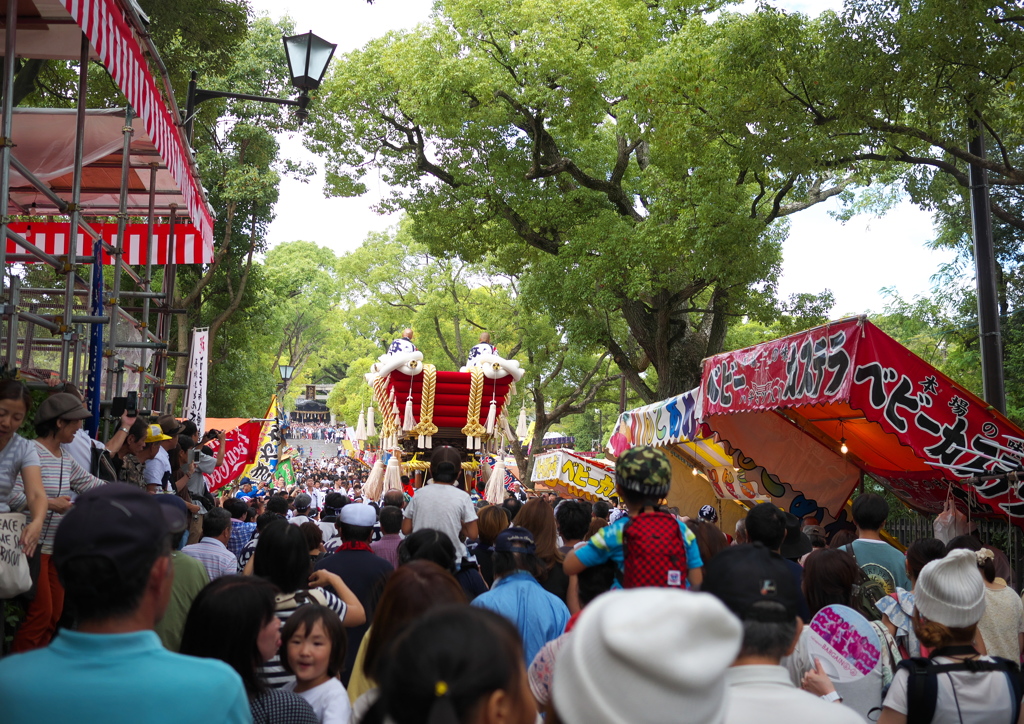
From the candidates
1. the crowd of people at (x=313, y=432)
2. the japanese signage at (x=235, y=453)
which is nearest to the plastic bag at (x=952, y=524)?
the japanese signage at (x=235, y=453)

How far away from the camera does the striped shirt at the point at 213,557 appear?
584 cm

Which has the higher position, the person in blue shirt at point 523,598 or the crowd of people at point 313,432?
the person in blue shirt at point 523,598

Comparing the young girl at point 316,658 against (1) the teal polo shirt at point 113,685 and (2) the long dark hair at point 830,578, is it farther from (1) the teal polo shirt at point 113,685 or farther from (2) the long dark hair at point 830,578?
(2) the long dark hair at point 830,578

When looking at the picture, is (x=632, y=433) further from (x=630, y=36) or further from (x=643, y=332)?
(x=630, y=36)

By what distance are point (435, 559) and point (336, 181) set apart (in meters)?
18.8

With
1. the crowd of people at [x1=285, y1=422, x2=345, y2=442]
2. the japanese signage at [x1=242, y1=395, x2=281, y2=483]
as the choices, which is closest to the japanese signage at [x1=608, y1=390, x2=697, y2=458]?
the japanese signage at [x1=242, y1=395, x2=281, y2=483]

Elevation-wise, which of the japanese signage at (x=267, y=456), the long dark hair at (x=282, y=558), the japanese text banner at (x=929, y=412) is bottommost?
the japanese signage at (x=267, y=456)

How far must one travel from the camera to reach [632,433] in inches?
572

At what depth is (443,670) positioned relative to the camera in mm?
1807

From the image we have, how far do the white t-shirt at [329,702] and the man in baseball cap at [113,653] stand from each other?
132cm

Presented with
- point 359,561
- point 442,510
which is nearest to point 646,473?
point 359,561

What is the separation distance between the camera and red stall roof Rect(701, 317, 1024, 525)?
25.8ft

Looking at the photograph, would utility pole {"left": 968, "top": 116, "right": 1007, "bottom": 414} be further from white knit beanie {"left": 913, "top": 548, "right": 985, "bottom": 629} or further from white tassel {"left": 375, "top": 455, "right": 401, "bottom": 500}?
white tassel {"left": 375, "top": 455, "right": 401, "bottom": 500}

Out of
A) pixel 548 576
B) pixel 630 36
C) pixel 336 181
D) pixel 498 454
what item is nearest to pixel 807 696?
pixel 548 576
